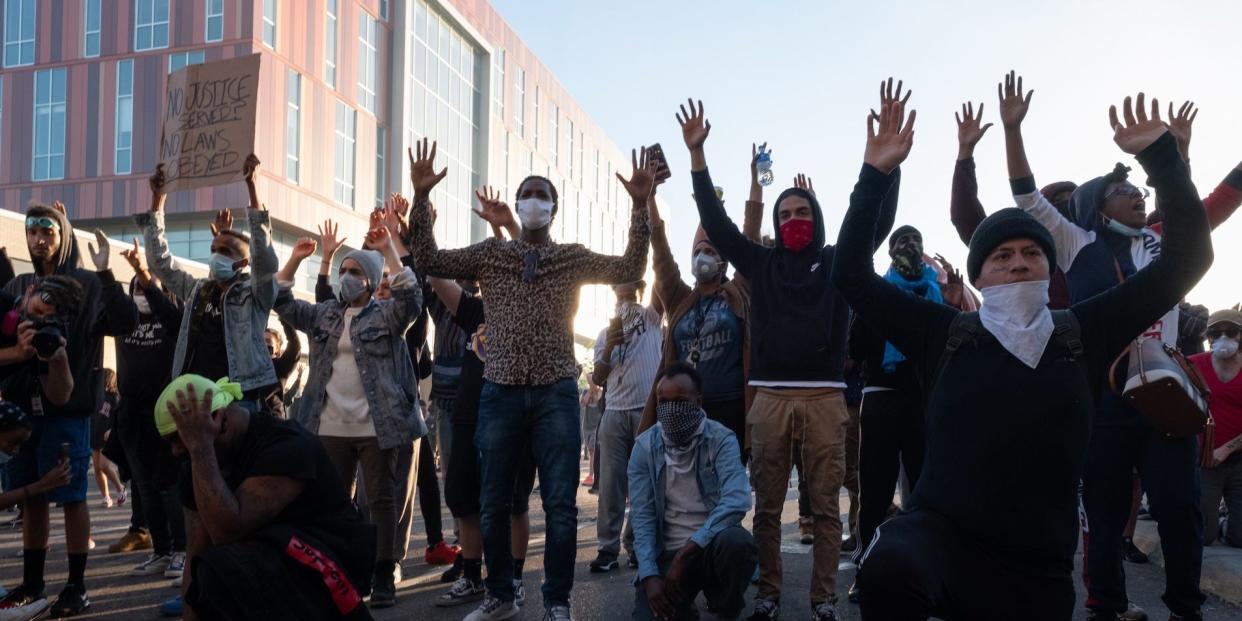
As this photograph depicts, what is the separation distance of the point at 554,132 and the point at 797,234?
224 ft

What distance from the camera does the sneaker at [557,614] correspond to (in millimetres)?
5301

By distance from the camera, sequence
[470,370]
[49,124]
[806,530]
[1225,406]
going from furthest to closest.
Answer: [49,124] → [806,530] → [1225,406] → [470,370]

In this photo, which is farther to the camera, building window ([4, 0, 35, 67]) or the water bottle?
building window ([4, 0, 35, 67])

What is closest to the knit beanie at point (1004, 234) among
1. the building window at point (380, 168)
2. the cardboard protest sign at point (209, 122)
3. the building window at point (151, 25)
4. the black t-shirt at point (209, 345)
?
the black t-shirt at point (209, 345)

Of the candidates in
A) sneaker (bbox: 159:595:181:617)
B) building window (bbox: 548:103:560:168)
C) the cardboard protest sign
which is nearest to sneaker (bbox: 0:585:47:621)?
sneaker (bbox: 159:595:181:617)

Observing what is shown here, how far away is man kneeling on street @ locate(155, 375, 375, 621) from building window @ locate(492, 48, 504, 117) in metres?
57.2

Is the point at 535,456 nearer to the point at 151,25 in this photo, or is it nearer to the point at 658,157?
the point at 658,157

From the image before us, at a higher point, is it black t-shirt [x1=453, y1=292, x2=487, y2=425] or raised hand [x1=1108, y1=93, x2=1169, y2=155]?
raised hand [x1=1108, y1=93, x2=1169, y2=155]

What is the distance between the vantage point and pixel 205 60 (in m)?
39.2

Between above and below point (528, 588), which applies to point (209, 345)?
above

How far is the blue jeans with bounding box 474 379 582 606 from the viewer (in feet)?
18.0

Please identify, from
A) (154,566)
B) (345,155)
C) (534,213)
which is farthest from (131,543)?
(345,155)

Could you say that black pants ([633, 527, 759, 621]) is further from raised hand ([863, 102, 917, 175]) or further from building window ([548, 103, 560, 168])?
building window ([548, 103, 560, 168])

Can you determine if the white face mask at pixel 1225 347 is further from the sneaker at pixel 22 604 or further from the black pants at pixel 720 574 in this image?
the sneaker at pixel 22 604
